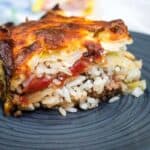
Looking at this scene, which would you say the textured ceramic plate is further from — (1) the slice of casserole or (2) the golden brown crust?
(2) the golden brown crust

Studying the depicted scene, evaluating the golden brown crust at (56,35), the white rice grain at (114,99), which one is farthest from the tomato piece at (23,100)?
the white rice grain at (114,99)

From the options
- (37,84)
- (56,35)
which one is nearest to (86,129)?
(37,84)

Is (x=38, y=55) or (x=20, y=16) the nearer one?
(x=38, y=55)

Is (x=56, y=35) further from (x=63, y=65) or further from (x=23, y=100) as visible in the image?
(x=23, y=100)

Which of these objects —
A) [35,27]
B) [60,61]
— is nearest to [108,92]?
[60,61]

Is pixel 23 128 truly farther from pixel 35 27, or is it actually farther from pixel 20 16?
pixel 20 16

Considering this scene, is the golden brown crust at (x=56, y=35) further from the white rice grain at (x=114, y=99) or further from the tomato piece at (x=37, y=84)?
the white rice grain at (x=114, y=99)
